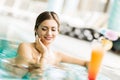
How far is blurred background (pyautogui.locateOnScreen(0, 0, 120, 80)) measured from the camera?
2889 millimetres

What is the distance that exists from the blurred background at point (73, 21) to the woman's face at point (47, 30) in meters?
0.56

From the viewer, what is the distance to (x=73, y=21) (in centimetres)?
421

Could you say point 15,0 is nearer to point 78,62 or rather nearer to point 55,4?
point 55,4

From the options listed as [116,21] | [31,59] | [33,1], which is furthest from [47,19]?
[33,1]

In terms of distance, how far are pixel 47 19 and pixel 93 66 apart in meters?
0.29

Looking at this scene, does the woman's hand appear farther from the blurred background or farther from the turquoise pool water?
the blurred background

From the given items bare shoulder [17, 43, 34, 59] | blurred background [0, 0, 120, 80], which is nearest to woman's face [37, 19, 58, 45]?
bare shoulder [17, 43, 34, 59]

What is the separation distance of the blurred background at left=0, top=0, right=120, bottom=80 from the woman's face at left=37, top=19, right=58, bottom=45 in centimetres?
56

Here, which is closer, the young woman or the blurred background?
the young woman

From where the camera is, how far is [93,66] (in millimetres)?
1408

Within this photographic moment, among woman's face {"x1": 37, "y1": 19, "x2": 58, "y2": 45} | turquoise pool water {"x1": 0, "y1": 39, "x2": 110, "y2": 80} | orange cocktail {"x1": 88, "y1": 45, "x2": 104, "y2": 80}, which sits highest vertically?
woman's face {"x1": 37, "y1": 19, "x2": 58, "y2": 45}

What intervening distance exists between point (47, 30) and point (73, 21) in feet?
9.19

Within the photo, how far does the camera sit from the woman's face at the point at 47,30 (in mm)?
1417

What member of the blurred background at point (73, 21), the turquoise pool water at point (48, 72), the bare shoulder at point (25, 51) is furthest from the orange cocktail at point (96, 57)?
the blurred background at point (73, 21)
